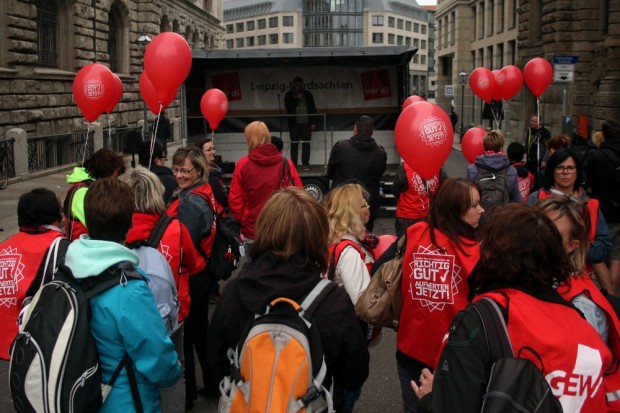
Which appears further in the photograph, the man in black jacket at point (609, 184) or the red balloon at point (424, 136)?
the man in black jacket at point (609, 184)

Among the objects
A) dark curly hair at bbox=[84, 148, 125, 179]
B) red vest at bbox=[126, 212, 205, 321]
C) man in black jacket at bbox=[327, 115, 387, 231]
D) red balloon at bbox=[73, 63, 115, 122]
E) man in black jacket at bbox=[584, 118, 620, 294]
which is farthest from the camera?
red balloon at bbox=[73, 63, 115, 122]

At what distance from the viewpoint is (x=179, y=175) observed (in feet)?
15.8

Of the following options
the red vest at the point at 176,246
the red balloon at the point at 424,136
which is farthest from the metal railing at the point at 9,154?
the red vest at the point at 176,246

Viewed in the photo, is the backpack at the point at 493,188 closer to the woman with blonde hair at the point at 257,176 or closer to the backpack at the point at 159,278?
the woman with blonde hair at the point at 257,176

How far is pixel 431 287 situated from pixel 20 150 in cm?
1660

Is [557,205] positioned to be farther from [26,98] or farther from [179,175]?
[26,98]

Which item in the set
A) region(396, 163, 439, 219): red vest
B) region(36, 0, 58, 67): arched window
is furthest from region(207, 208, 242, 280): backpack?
region(36, 0, 58, 67): arched window

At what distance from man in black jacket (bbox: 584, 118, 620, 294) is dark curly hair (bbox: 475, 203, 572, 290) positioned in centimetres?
428

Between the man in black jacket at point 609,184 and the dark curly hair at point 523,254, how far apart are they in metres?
4.28

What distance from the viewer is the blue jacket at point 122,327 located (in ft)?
8.49

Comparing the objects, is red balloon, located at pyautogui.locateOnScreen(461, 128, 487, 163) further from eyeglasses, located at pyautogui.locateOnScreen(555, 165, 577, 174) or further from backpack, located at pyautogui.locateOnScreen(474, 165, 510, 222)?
eyeglasses, located at pyautogui.locateOnScreen(555, 165, 577, 174)

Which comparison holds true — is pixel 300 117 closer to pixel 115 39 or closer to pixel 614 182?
pixel 614 182

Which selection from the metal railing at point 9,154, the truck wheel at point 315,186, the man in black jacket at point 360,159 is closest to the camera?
the man in black jacket at point 360,159

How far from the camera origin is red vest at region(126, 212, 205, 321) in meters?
3.64
